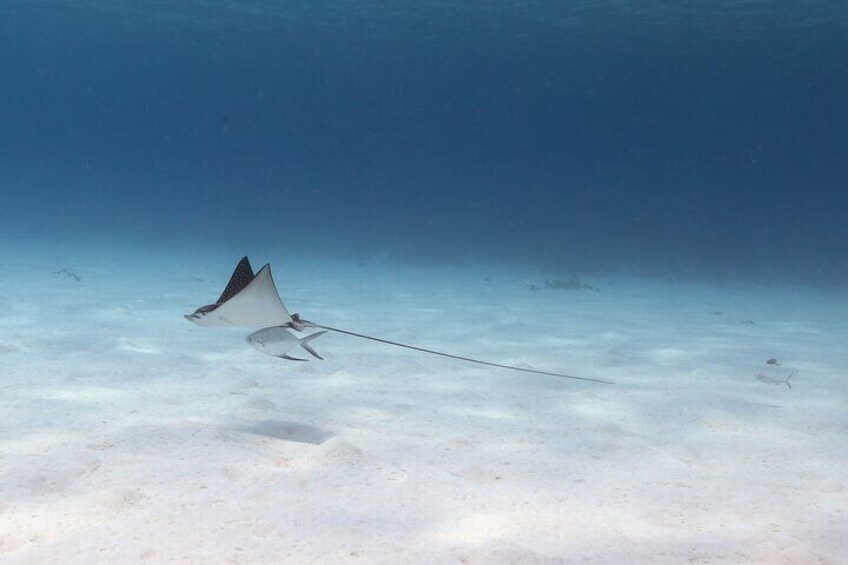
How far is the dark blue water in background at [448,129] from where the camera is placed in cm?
3038

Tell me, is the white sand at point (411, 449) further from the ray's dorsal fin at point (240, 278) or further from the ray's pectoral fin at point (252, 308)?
the ray's dorsal fin at point (240, 278)

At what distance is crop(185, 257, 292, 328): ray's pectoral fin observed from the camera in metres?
3.13

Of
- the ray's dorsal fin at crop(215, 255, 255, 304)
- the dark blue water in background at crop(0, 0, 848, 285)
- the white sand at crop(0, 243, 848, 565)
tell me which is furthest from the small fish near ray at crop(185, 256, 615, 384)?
the dark blue water in background at crop(0, 0, 848, 285)

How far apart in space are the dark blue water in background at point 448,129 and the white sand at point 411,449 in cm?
1858

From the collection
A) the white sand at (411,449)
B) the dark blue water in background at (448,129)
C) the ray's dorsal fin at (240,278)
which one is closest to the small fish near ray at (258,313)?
the ray's dorsal fin at (240,278)

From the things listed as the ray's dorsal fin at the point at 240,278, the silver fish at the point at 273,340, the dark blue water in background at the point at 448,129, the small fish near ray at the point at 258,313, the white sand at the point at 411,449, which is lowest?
the white sand at the point at 411,449

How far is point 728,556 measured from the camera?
7.87ft

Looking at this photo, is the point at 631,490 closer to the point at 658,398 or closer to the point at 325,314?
the point at 658,398

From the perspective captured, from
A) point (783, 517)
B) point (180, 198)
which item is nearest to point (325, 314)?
point (783, 517)

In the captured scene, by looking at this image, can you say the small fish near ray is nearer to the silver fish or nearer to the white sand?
the silver fish

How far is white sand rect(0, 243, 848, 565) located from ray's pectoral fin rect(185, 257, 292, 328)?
29.3 inches

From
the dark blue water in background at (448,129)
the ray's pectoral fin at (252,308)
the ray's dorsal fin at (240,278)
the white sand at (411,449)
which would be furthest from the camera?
the dark blue water in background at (448,129)

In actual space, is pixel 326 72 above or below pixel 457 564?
above

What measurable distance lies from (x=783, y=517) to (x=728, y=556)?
60cm
